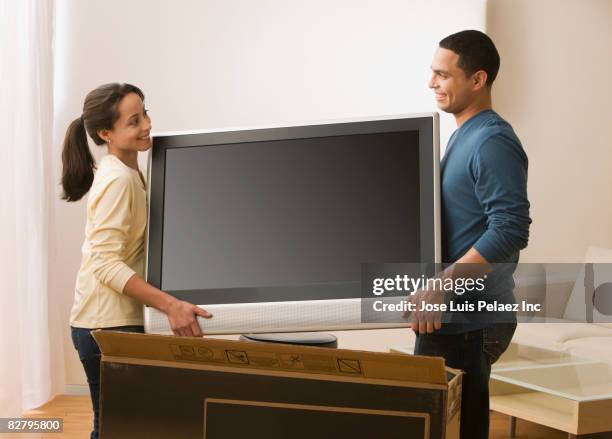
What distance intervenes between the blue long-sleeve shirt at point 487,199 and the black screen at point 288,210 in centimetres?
8

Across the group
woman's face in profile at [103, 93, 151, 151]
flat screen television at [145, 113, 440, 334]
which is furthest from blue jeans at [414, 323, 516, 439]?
woman's face in profile at [103, 93, 151, 151]

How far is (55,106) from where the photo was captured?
14.0 feet

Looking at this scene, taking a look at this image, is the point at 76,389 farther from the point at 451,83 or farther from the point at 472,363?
the point at 451,83

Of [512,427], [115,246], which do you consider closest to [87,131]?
[115,246]

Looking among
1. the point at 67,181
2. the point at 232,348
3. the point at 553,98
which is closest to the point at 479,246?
the point at 232,348

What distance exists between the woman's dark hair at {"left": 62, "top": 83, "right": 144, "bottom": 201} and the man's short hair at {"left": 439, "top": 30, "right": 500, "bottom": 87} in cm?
83

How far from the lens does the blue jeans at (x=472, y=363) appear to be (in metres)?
1.80

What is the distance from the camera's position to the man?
171 cm

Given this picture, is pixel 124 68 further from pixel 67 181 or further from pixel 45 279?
pixel 67 181

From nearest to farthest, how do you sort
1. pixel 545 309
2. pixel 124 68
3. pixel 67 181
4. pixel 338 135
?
pixel 338 135 → pixel 67 181 → pixel 124 68 → pixel 545 309

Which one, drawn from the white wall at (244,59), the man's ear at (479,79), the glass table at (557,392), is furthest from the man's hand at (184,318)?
the white wall at (244,59)

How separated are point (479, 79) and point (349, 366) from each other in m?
0.83

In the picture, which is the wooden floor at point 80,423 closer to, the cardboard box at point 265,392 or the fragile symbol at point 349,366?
the cardboard box at point 265,392

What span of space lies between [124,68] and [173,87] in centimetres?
27
